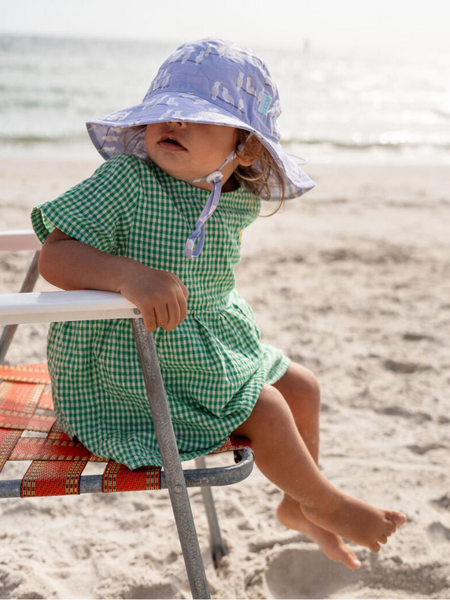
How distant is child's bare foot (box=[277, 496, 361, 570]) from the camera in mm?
1542

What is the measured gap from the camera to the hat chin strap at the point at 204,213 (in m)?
1.25

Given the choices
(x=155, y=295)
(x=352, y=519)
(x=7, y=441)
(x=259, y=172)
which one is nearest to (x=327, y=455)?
(x=352, y=519)

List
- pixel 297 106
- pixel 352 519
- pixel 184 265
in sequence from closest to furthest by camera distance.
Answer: pixel 184 265 < pixel 352 519 < pixel 297 106

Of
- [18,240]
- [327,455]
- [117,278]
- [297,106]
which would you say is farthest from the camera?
[297,106]

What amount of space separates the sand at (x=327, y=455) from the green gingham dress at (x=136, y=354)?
52 cm

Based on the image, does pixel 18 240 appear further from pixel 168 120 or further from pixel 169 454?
pixel 169 454

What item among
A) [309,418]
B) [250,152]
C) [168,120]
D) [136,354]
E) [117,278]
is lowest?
[309,418]

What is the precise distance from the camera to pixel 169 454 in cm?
111

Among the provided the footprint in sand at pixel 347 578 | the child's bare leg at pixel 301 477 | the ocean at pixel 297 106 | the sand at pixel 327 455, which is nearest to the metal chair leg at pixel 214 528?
the sand at pixel 327 455

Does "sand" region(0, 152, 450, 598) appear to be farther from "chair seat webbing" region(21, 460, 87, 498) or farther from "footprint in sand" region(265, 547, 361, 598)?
"chair seat webbing" region(21, 460, 87, 498)

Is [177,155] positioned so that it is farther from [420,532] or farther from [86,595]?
[420,532]

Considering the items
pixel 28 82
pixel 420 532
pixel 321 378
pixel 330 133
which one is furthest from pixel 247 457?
pixel 28 82

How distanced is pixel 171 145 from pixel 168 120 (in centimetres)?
13

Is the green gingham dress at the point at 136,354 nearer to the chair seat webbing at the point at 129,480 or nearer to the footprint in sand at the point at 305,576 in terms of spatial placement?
the chair seat webbing at the point at 129,480
